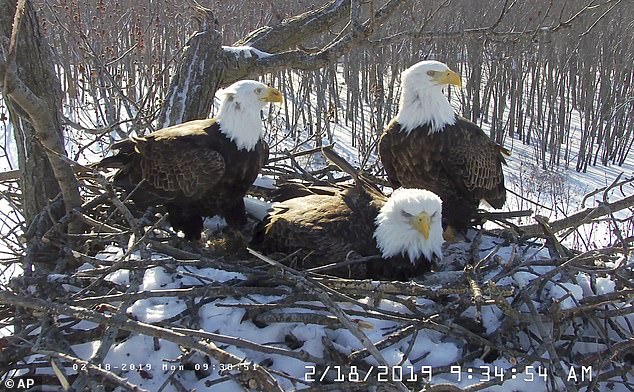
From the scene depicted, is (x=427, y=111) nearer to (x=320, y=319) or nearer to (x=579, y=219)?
(x=579, y=219)

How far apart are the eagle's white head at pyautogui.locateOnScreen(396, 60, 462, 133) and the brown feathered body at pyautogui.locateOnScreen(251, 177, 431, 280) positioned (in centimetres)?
81

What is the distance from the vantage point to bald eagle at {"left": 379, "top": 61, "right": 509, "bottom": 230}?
14.2 feet

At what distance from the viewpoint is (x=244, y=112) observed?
4055mm

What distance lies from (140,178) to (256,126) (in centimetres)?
81

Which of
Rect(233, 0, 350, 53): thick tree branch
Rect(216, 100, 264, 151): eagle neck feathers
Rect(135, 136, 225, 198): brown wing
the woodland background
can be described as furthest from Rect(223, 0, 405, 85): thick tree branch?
Rect(135, 136, 225, 198): brown wing

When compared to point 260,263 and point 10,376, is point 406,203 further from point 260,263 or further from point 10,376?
point 10,376

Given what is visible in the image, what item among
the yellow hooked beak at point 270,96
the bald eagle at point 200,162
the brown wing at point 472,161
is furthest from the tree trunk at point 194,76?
the brown wing at point 472,161

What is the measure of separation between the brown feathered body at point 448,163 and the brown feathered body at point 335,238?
626mm

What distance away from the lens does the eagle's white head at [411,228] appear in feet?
11.5

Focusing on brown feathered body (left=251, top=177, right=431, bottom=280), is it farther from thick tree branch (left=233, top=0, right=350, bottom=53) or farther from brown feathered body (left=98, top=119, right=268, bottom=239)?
thick tree branch (left=233, top=0, right=350, bottom=53)

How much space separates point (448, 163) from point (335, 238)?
1177 millimetres

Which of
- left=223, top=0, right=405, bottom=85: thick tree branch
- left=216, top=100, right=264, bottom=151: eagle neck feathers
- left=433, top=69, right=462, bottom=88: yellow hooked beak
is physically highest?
left=223, top=0, right=405, bottom=85: thick tree branch

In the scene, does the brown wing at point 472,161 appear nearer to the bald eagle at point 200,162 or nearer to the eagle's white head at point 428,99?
the eagle's white head at point 428,99
